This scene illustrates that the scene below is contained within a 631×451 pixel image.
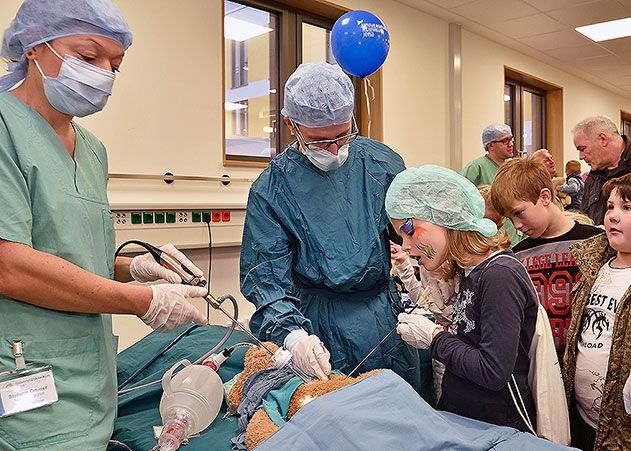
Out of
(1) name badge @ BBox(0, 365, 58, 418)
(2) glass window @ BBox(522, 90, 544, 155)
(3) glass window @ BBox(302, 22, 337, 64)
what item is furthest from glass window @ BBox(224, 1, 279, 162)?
(2) glass window @ BBox(522, 90, 544, 155)

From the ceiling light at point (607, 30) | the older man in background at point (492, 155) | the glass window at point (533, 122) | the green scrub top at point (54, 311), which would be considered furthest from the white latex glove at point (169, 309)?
the glass window at point (533, 122)

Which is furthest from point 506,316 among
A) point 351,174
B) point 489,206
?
point 489,206

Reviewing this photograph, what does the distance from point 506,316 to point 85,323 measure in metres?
0.95

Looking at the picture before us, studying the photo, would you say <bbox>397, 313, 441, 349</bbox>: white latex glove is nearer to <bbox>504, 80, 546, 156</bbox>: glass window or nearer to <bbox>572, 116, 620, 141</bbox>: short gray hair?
<bbox>572, 116, 620, 141</bbox>: short gray hair

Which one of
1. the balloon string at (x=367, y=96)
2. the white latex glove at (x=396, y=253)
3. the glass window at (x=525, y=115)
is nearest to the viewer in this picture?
the white latex glove at (x=396, y=253)

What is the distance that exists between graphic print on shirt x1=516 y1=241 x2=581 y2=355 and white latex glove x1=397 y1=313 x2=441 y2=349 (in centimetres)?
56

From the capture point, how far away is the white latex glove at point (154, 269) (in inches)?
55.1

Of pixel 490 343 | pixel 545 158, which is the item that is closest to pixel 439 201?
pixel 490 343

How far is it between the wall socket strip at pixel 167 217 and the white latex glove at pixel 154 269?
130 centimetres

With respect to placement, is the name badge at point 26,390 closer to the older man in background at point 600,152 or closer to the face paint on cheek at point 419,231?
the face paint on cheek at point 419,231

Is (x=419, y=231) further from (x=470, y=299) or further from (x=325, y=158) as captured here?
(x=325, y=158)

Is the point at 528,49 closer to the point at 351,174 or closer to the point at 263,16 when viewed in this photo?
the point at 263,16

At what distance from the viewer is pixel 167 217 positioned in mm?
2949

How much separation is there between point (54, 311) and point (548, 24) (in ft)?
17.3
